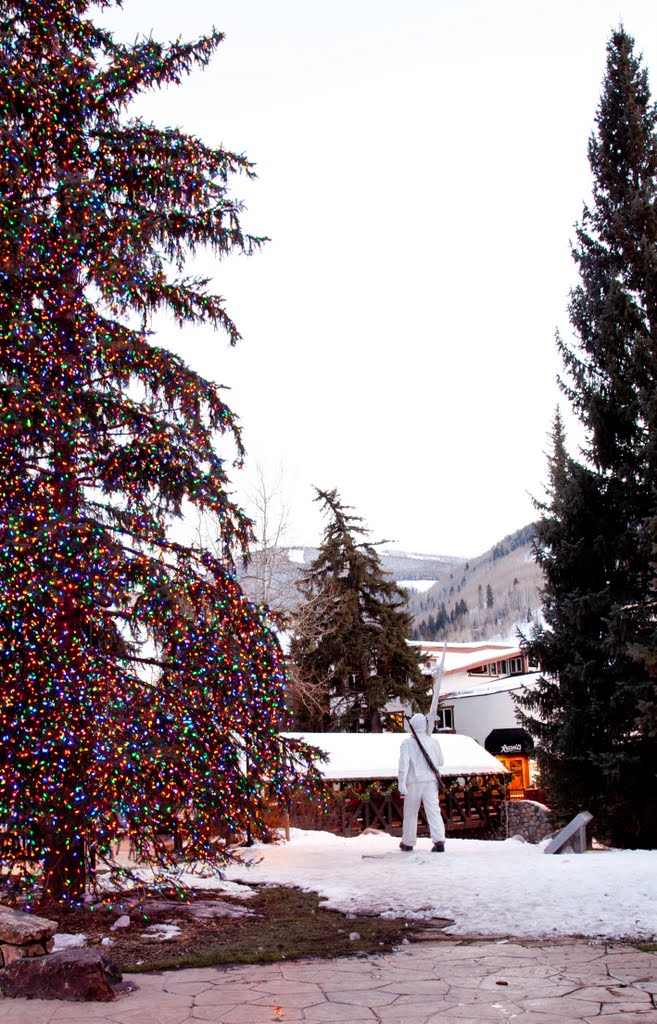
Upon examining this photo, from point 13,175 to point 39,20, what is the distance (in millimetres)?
2716

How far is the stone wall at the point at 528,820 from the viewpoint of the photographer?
78.8ft

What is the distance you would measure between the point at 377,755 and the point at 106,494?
614 inches

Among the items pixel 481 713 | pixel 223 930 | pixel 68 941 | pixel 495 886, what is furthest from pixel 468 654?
pixel 68 941

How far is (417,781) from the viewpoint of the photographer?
12.7 m

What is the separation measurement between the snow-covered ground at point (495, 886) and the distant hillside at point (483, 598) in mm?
106077

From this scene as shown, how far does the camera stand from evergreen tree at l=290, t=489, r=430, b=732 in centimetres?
3231

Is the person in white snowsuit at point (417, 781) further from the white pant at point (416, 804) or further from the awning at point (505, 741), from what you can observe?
the awning at point (505, 741)

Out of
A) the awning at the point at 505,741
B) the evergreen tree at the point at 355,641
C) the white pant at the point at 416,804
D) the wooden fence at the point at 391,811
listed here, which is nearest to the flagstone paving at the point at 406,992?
the white pant at the point at 416,804

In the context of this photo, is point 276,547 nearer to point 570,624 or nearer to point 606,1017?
point 570,624

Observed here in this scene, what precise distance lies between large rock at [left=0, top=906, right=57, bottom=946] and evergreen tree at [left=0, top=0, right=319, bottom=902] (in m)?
1.32

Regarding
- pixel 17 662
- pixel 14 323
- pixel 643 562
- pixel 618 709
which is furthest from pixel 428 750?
pixel 14 323

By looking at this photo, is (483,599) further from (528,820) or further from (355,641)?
(528,820)

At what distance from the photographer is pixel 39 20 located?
955 centimetres

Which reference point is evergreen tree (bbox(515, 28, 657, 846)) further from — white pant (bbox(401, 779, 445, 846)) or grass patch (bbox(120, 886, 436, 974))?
grass patch (bbox(120, 886, 436, 974))
